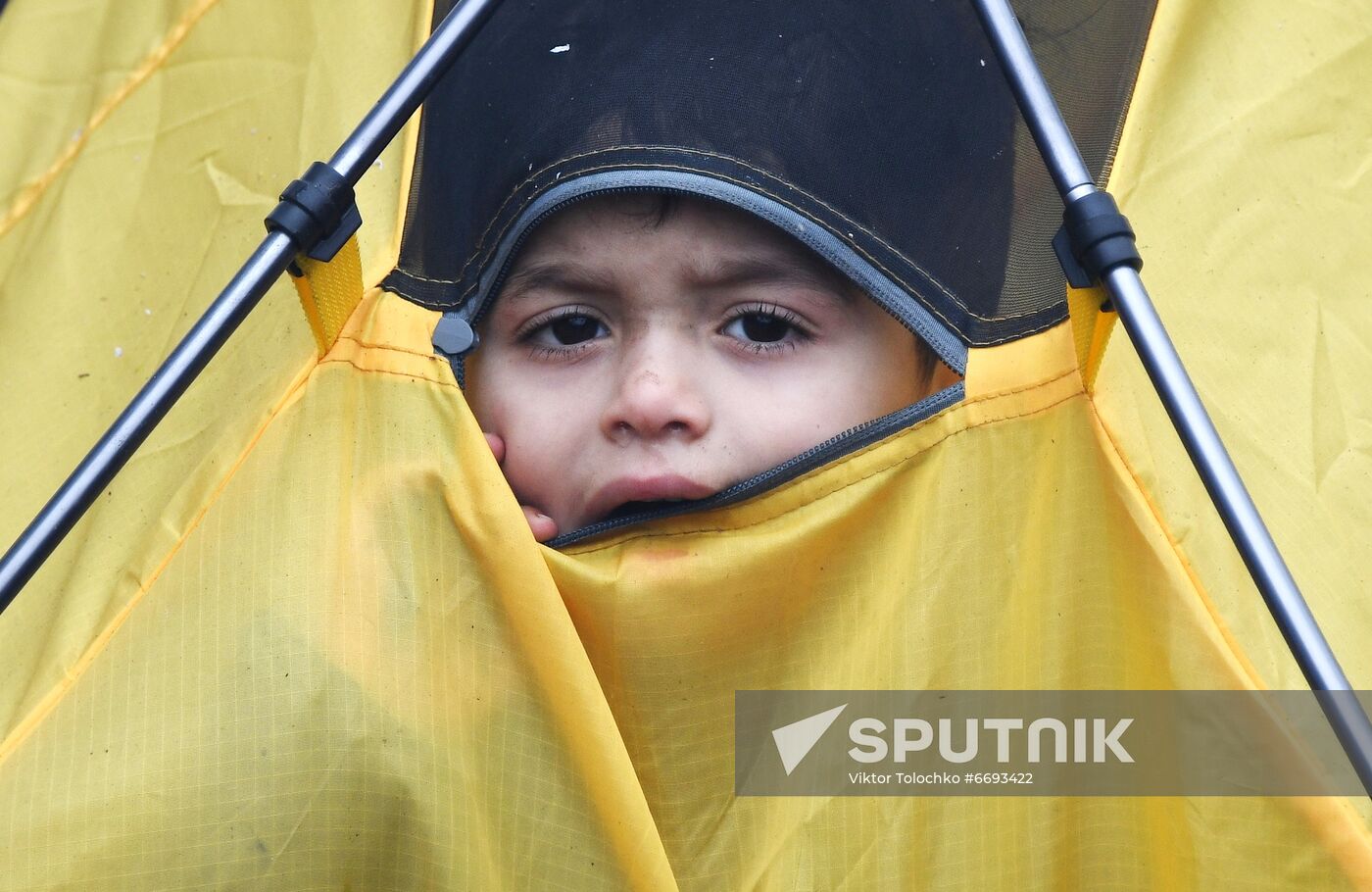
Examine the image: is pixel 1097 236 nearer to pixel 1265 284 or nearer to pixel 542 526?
pixel 1265 284

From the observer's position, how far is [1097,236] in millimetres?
817

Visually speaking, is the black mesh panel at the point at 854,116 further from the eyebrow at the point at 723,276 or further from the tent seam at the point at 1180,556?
the tent seam at the point at 1180,556

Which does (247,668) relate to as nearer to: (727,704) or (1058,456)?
(727,704)

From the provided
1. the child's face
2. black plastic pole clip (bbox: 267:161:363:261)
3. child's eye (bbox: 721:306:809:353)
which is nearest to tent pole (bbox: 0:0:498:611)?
black plastic pole clip (bbox: 267:161:363:261)

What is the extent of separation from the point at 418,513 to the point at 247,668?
15 cm

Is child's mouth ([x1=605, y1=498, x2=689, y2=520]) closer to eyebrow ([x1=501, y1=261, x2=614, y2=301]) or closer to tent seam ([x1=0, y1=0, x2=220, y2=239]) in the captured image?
eyebrow ([x1=501, y1=261, x2=614, y2=301])

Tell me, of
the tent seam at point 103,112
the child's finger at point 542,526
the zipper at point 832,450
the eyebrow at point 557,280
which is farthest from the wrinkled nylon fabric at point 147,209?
the zipper at point 832,450

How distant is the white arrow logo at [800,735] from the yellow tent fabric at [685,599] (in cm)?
3

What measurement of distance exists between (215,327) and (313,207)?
101 millimetres

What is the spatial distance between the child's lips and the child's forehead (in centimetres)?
18

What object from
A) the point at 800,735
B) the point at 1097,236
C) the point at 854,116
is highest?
the point at 854,116

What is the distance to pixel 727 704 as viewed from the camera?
0.92 m

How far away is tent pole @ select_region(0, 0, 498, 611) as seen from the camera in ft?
2.63

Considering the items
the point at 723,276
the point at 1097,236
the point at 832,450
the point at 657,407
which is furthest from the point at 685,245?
the point at 1097,236
